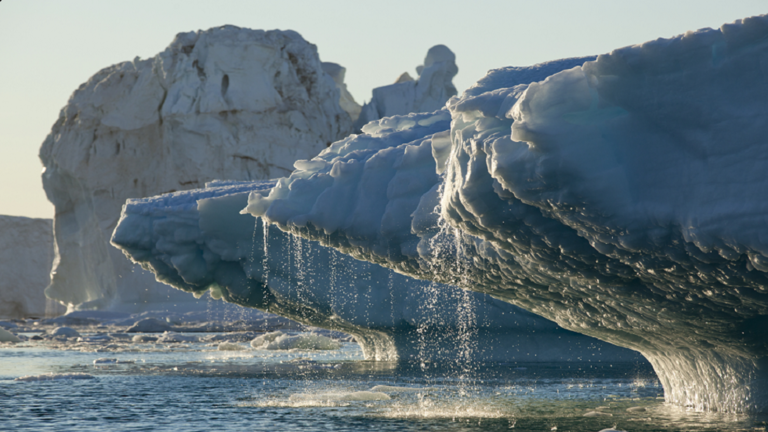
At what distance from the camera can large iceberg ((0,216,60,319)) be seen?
59.1 m

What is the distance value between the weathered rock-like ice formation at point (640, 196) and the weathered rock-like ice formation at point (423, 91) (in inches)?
1536

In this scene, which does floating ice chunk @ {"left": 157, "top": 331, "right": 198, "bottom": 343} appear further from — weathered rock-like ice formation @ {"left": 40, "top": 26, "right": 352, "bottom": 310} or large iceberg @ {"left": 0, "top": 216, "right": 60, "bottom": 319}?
large iceberg @ {"left": 0, "top": 216, "right": 60, "bottom": 319}

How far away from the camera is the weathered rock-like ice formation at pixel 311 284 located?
15.8 meters

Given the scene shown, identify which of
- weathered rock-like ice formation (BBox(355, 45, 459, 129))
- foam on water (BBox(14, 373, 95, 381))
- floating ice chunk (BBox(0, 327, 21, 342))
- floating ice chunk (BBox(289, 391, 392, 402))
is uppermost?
weathered rock-like ice formation (BBox(355, 45, 459, 129))

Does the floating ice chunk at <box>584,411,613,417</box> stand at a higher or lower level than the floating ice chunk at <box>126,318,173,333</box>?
lower

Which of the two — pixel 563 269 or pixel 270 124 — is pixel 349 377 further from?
pixel 270 124

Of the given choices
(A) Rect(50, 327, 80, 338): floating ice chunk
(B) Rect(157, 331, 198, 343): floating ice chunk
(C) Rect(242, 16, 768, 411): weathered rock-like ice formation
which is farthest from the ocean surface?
(A) Rect(50, 327, 80, 338): floating ice chunk

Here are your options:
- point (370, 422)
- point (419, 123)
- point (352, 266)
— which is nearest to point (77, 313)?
point (352, 266)

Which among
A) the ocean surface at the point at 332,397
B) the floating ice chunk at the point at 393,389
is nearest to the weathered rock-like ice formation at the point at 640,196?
the ocean surface at the point at 332,397

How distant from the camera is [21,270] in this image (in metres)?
59.4

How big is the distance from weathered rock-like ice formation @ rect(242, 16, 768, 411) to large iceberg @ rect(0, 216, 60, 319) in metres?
56.9

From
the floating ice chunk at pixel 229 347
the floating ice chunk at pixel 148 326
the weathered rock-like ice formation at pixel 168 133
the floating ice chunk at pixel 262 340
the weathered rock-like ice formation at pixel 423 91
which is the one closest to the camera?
the floating ice chunk at pixel 229 347

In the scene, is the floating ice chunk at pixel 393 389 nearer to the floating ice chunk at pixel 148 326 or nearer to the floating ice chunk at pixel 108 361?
the floating ice chunk at pixel 108 361

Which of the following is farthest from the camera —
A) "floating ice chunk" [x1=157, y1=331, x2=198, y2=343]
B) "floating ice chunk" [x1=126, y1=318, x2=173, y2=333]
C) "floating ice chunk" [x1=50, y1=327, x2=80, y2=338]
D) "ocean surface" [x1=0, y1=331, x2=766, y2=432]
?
"floating ice chunk" [x1=126, y1=318, x2=173, y2=333]
